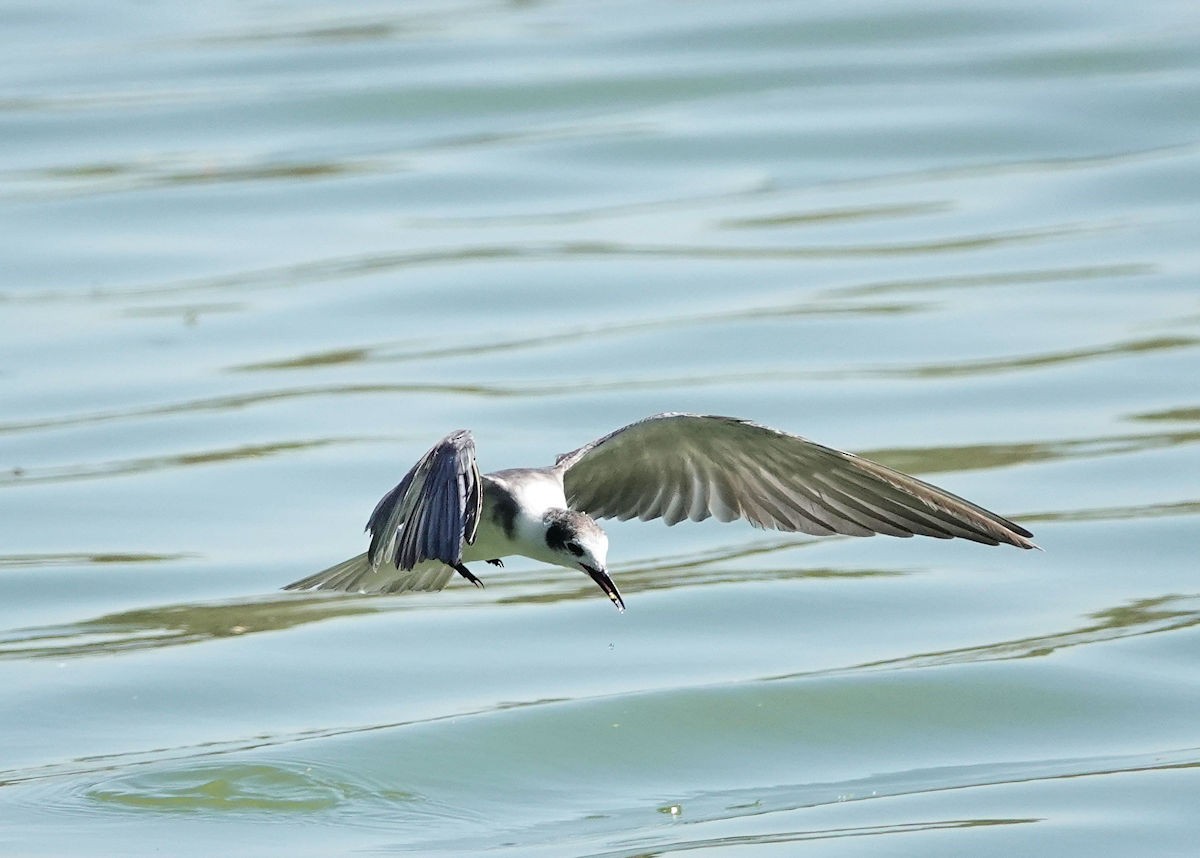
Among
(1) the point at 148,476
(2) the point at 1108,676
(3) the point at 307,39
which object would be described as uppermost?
(3) the point at 307,39

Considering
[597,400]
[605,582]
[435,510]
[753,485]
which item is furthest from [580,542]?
[597,400]

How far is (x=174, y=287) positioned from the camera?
14977 millimetres

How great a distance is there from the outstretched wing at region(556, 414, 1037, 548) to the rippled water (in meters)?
0.92

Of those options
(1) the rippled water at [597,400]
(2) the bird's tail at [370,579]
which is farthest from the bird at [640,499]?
(1) the rippled water at [597,400]

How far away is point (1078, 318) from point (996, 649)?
15.9ft

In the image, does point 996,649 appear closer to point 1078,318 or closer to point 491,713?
point 491,713

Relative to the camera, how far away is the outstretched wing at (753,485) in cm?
768

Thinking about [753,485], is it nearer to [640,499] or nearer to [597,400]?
[640,499]

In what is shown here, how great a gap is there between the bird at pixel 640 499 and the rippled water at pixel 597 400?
90 centimetres

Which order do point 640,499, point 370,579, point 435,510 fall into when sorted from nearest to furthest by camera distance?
point 435,510, point 370,579, point 640,499

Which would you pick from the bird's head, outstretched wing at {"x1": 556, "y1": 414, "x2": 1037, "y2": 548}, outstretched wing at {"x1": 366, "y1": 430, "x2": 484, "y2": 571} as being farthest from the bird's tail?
outstretched wing at {"x1": 366, "y1": 430, "x2": 484, "y2": 571}

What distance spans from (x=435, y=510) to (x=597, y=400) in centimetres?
575

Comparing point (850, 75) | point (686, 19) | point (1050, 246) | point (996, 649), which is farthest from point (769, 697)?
point (686, 19)

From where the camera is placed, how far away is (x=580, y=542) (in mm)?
7281
